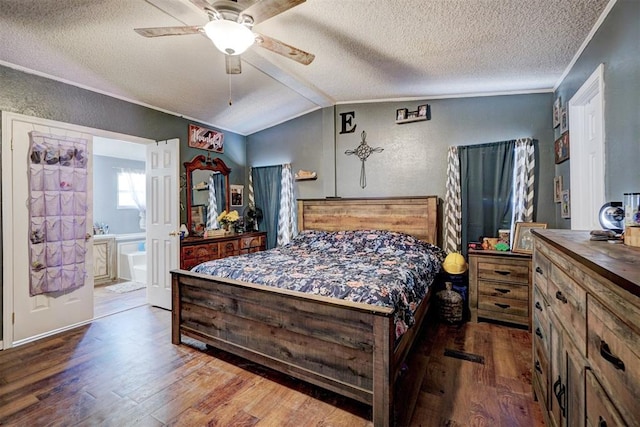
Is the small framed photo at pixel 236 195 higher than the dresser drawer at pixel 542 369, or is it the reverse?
the small framed photo at pixel 236 195

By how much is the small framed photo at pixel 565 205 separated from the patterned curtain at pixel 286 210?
3.42 m

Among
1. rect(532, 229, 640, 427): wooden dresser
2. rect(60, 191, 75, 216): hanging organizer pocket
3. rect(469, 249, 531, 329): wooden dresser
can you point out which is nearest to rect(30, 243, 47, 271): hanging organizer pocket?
rect(60, 191, 75, 216): hanging organizer pocket

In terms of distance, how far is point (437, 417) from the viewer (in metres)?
1.82

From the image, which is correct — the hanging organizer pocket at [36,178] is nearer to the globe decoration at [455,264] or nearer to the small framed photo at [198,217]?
the small framed photo at [198,217]

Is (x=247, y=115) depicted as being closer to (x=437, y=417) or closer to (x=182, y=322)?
(x=182, y=322)

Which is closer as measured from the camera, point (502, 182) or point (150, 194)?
point (502, 182)

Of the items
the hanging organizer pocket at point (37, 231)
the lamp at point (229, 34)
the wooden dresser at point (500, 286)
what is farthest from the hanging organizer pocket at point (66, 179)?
the wooden dresser at point (500, 286)

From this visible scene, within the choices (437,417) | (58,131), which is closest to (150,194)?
(58,131)

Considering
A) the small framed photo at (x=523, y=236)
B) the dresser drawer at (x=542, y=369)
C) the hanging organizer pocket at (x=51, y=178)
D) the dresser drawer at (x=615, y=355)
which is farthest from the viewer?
the small framed photo at (x=523, y=236)

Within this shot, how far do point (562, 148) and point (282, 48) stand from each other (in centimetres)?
290

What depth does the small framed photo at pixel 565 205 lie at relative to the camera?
2.89 metres

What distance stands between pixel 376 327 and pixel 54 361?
Answer: 2.75m

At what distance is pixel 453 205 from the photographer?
374cm

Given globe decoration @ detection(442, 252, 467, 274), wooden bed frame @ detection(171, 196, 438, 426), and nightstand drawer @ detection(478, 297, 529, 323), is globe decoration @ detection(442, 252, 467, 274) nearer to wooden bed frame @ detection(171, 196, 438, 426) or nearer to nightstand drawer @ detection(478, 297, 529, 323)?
nightstand drawer @ detection(478, 297, 529, 323)
